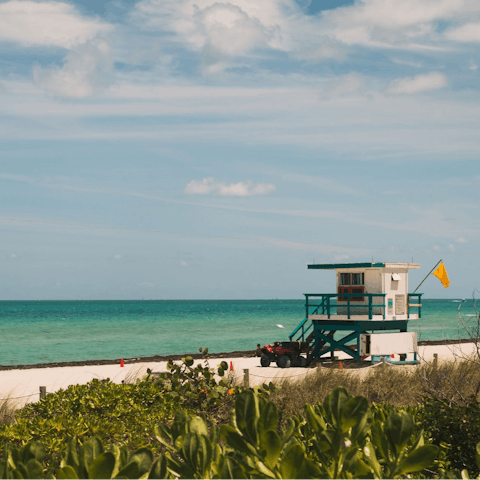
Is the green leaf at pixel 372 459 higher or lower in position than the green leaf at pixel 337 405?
lower

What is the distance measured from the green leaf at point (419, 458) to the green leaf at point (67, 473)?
1.18 meters

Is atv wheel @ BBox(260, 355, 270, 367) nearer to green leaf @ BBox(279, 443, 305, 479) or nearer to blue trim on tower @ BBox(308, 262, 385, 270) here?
blue trim on tower @ BBox(308, 262, 385, 270)

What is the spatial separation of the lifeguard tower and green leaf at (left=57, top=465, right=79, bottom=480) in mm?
21937

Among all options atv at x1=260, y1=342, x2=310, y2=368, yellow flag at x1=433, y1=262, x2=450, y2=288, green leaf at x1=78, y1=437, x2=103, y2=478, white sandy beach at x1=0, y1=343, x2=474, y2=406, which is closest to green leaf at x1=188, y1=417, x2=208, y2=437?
green leaf at x1=78, y1=437, x2=103, y2=478

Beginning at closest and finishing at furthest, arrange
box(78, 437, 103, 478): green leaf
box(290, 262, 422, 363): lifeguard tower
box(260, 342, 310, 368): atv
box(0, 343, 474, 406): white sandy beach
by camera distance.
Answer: box(78, 437, 103, 478): green leaf
box(0, 343, 474, 406): white sandy beach
box(290, 262, 422, 363): lifeguard tower
box(260, 342, 310, 368): atv

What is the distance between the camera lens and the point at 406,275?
80.5 ft

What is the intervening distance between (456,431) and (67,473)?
20.4 ft

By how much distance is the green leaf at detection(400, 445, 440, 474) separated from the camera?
216 centimetres

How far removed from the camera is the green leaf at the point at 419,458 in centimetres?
216

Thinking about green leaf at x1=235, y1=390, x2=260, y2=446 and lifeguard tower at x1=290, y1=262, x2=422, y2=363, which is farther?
lifeguard tower at x1=290, y1=262, x2=422, y2=363

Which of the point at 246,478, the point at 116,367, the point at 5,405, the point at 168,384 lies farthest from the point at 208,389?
the point at 116,367

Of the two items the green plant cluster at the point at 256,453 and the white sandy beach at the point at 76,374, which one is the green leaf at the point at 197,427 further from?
the white sandy beach at the point at 76,374

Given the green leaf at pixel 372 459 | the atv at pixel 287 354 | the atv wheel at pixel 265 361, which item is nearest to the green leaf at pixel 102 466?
the green leaf at pixel 372 459

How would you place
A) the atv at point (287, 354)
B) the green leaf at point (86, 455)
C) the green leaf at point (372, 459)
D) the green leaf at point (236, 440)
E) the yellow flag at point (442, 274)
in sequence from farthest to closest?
1. the yellow flag at point (442, 274)
2. the atv at point (287, 354)
3. the green leaf at point (372, 459)
4. the green leaf at point (236, 440)
5. the green leaf at point (86, 455)
